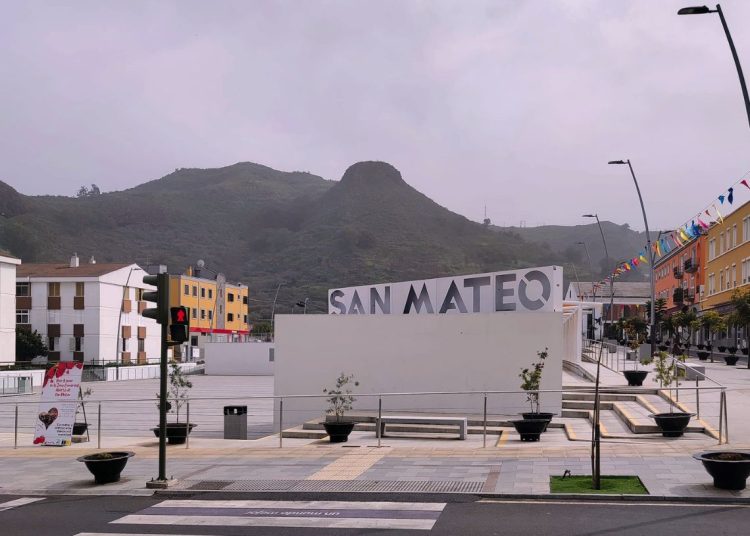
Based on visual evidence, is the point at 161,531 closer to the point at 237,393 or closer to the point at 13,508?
the point at 13,508

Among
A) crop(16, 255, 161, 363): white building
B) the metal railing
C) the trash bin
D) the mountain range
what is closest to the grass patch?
the metal railing

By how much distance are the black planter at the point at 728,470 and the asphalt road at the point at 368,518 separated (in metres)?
0.66

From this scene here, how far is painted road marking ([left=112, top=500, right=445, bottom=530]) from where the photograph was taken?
33.0 feet

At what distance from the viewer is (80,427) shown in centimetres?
2066

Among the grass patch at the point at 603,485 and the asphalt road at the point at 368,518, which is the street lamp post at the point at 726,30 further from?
the asphalt road at the point at 368,518

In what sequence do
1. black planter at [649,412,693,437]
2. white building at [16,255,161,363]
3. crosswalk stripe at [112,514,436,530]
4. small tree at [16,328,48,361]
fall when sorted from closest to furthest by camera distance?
1. crosswalk stripe at [112,514,436,530]
2. black planter at [649,412,693,437]
3. small tree at [16,328,48,361]
4. white building at [16,255,161,363]

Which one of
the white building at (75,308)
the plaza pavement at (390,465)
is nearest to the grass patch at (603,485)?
the plaza pavement at (390,465)

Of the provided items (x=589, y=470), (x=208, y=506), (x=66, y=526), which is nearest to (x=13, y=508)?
(x=66, y=526)

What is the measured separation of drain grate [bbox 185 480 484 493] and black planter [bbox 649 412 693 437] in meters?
5.53

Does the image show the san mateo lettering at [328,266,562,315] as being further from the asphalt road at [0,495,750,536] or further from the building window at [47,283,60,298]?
the building window at [47,283,60,298]

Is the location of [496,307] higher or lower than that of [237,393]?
higher

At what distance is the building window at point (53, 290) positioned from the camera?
73.0 metres

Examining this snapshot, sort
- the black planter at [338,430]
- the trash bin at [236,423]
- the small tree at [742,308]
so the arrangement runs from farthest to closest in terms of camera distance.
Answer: the small tree at [742,308] < the trash bin at [236,423] < the black planter at [338,430]

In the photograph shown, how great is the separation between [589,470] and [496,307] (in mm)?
13175
